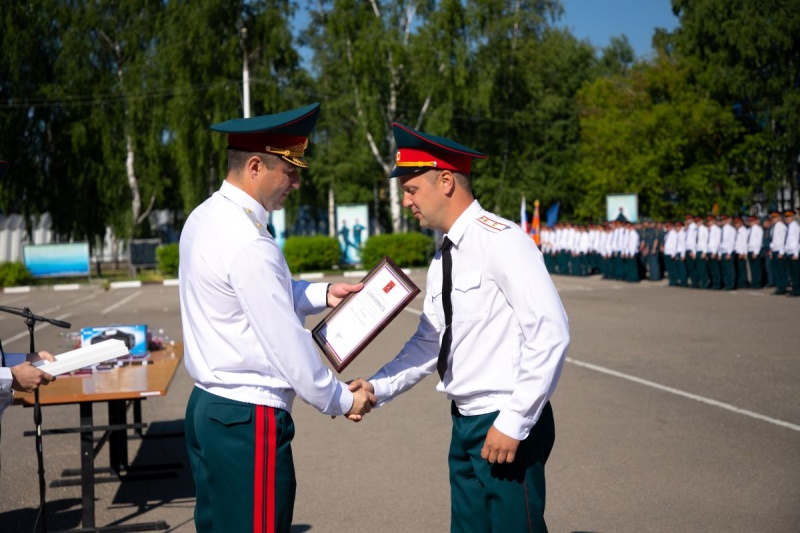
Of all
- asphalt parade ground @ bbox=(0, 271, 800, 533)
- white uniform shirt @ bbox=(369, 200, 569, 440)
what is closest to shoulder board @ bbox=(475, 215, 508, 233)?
white uniform shirt @ bbox=(369, 200, 569, 440)

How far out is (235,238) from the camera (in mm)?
3273

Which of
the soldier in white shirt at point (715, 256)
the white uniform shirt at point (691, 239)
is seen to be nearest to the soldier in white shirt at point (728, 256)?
the soldier in white shirt at point (715, 256)

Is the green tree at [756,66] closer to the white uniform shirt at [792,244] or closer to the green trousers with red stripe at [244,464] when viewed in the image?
the white uniform shirt at [792,244]

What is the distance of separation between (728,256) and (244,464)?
2469cm

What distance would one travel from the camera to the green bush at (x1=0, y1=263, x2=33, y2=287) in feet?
118

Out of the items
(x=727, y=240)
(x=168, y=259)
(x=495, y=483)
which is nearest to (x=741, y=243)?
(x=727, y=240)

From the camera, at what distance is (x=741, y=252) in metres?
25.8

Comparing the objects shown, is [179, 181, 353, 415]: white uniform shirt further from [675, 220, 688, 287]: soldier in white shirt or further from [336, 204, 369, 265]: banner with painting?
[336, 204, 369, 265]: banner with painting

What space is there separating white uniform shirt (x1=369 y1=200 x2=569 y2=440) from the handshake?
1.00 ft

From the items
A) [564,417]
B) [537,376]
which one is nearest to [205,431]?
[537,376]

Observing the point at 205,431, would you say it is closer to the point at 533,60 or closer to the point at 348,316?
the point at 348,316

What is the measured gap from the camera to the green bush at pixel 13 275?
35.8m

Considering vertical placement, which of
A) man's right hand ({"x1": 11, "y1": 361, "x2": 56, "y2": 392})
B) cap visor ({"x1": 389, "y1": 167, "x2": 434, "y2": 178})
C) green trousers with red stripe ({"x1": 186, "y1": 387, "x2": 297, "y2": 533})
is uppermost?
cap visor ({"x1": 389, "y1": 167, "x2": 434, "y2": 178})

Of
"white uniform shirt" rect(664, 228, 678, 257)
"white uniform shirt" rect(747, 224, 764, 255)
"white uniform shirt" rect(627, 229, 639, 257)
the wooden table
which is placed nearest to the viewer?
the wooden table
